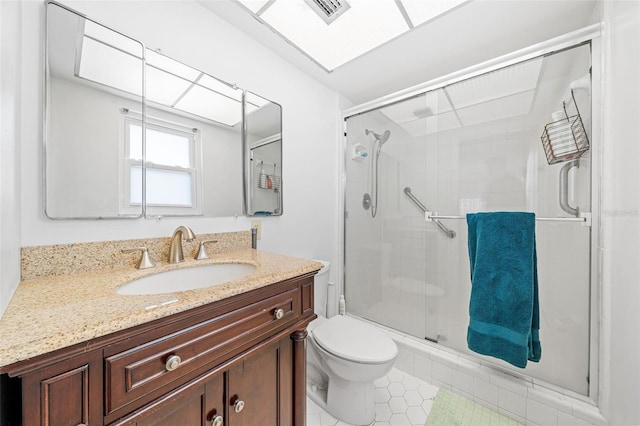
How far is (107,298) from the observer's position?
0.61 meters

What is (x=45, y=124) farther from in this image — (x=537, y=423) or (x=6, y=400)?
(x=537, y=423)

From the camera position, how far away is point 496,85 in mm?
1535

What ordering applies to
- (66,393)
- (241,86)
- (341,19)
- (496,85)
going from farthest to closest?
(496,85) < (241,86) < (341,19) < (66,393)

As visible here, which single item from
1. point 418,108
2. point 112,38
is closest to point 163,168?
point 112,38

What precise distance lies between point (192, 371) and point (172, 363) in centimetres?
7

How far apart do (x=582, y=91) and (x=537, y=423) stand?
1720mm

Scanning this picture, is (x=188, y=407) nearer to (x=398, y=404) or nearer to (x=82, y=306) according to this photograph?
(x=82, y=306)

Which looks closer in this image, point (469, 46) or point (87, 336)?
point (87, 336)

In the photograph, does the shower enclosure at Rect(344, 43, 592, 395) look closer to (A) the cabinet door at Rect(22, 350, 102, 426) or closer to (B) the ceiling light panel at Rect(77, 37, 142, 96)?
(B) the ceiling light panel at Rect(77, 37, 142, 96)

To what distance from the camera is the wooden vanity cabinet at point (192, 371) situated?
434 millimetres

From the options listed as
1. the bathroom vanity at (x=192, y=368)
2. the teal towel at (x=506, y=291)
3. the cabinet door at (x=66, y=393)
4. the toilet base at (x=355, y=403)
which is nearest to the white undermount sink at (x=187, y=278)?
the bathroom vanity at (x=192, y=368)

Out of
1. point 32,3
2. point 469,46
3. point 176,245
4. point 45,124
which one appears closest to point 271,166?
point 176,245

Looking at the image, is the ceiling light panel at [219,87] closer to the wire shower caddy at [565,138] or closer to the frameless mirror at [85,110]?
the frameless mirror at [85,110]

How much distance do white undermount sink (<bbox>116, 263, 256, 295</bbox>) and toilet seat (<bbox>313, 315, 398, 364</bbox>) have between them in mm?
595
